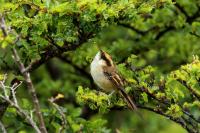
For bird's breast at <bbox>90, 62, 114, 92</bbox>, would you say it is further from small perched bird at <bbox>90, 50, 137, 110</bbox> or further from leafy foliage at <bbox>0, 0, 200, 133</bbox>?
leafy foliage at <bbox>0, 0, 200, 133</bbox>

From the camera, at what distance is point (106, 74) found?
7.36m

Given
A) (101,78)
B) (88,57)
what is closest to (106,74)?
(101,78)

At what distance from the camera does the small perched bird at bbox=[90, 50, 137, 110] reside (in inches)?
285

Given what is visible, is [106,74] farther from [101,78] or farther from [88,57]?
[88,57]

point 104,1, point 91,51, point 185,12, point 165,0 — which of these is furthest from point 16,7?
point 185,12

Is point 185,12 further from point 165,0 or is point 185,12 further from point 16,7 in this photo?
point 16,7

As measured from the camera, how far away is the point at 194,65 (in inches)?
270

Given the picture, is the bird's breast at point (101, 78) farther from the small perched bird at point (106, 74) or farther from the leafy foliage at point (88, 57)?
the leafy foliage at point (88, 57)

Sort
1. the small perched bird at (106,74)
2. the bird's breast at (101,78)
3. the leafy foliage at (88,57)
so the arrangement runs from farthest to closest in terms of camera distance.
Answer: the bird's breast at (101,78)
the small perched bird at (106,74)
the leafy foliage at (88,57)

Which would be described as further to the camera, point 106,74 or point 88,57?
point 88,57

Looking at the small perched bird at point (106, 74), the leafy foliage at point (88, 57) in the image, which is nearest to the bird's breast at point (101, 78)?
the small perched bird at point (106, 74)

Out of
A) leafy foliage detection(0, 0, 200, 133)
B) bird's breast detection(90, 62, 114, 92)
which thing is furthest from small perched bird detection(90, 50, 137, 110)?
leafy foliage detection(0, 0, 200, 133)

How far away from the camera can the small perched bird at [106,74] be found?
7.23 meters

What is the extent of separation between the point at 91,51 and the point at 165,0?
324 cm
